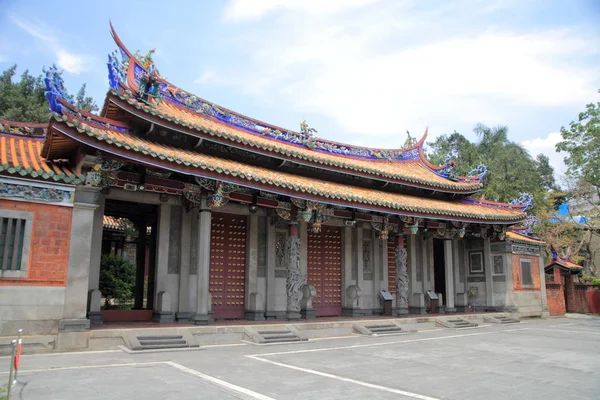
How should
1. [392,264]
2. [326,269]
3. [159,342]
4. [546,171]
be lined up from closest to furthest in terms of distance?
[159,342]
[326,269]
[392,264]
[546,171]

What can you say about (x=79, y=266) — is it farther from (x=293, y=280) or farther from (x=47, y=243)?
(x=293, y=280)

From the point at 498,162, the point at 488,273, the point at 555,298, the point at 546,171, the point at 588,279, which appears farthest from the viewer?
the point at 546,171

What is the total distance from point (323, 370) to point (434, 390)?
2062mm

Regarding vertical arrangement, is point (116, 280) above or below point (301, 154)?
below

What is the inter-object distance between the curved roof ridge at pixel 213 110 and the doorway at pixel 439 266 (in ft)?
14.4

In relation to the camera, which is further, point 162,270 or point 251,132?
point 251,132

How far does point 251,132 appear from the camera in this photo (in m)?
16.2

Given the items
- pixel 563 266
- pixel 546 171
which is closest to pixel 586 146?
pixel 563 266

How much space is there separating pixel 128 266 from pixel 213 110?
729 cm

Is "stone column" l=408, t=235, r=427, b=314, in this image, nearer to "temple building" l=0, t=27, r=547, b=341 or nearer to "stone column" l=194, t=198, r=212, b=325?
"temple building" l=0, t=27, r=547, b=341

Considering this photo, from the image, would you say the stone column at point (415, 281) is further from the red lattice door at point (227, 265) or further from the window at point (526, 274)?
the red lattice door at point (227, 265)

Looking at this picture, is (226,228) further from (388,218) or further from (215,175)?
(388,218)

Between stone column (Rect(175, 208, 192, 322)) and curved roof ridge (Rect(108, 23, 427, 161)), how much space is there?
11.9 ft

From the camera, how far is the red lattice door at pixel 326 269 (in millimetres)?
16375
